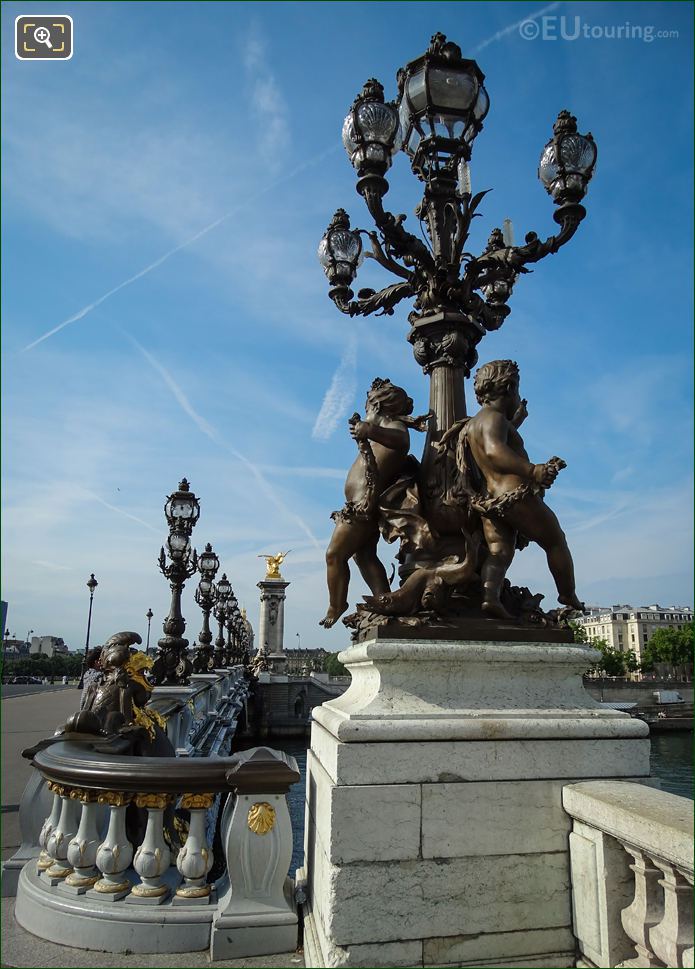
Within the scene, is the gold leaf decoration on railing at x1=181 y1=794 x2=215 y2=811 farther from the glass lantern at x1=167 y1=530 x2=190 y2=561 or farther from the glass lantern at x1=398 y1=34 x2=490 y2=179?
the glass lantern at x1=167 y1=530 x2=190 y2=561

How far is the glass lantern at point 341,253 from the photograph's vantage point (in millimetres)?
6414

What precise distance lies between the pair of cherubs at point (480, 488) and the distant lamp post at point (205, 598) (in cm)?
1560

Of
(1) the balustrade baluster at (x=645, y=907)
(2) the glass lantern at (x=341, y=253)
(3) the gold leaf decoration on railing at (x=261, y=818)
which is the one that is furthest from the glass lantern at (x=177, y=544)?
(1) the balustrade baluster at (x=645, y=907)

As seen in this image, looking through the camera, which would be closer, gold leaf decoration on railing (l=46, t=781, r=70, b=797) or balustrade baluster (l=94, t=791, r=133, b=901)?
balustrade baluster (l=94, t=791, r=133, b=901)

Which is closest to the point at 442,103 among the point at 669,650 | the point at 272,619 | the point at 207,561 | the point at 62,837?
the point at 62,837

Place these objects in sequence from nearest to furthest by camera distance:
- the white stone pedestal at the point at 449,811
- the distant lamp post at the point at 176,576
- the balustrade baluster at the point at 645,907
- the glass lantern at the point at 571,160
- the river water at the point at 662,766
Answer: the balustrade baluster at the point at 645,907 → the white stone pedestal at the point at 449,811 → the glass lantern at the point at 571,160 → the distant lamp post at the point at 176,576 → the river water at the point at 662,766

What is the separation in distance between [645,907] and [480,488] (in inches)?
88.5

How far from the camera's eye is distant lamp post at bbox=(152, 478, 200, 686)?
41.5 ft

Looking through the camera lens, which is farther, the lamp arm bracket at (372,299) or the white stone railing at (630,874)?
the lamp arm bracket at (372,299)

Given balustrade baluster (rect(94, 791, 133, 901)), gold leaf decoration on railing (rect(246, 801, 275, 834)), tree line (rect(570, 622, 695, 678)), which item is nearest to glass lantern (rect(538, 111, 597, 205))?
Answer: gold leaf decoration on railing (rect(246, 801, 275, 834))

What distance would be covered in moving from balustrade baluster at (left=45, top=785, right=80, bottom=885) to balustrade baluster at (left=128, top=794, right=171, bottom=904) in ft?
1.44

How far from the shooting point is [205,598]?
2050 centimetres

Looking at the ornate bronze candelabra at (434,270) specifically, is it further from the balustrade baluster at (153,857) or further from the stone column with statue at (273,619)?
the stone column with statue at (273,619)

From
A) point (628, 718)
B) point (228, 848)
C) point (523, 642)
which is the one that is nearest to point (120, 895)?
point (228, 848)
